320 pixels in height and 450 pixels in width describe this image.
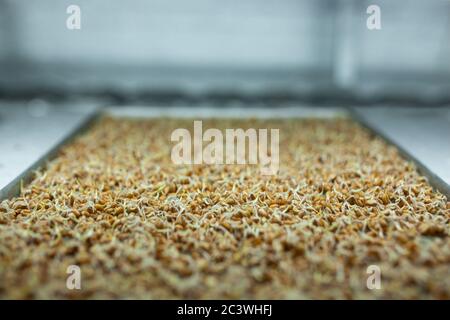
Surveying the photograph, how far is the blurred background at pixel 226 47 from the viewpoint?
192 inches

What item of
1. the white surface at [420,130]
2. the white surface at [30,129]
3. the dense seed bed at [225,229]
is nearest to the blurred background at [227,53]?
the white surface at [30,129]

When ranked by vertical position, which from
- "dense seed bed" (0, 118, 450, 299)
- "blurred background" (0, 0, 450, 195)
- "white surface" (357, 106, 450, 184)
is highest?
"blurred background" (0, 0, 450, 195)

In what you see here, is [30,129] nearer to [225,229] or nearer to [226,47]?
[225,229]

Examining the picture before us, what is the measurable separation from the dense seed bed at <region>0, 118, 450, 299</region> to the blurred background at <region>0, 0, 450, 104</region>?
90.4 inches

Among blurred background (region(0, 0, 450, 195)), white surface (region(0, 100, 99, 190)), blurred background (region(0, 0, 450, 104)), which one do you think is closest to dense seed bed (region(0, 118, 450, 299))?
white surface (region(0, 100, 99, 190))

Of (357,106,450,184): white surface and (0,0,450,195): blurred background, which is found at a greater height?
(0,0,450,195): blurred background

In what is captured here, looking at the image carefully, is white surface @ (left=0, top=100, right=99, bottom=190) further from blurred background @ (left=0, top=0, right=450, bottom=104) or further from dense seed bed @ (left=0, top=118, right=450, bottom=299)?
blurred background @ (left=0, top=0, right=450, bottom=104)

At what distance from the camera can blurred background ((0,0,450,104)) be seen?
4.89m

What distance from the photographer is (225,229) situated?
1.93 metres

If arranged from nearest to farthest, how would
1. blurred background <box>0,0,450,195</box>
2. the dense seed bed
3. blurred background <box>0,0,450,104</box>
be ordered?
the dense seed bed < blurred background <box>0,0,450,195</box> < blurred background <box>0,0,450,104</box>

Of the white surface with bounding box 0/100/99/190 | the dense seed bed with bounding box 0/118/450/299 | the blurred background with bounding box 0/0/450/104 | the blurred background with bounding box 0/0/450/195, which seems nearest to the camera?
the dense seed bed with bounding box 0/118/450/299

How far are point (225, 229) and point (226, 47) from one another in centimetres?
357

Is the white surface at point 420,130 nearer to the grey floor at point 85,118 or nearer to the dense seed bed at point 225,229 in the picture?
the grey floor at point 85,118
